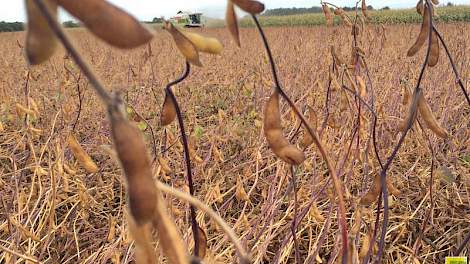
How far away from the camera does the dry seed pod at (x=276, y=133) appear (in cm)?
33

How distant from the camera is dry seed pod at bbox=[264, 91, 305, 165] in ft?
1.09

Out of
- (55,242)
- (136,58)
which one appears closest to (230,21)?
(55,242)

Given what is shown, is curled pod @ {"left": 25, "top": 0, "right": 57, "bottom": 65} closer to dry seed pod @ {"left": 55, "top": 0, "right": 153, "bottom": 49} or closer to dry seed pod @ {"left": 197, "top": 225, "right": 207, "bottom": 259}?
dry seed pod @ {"left": 55, "top": 0, "right": 153, "bottom": 49}

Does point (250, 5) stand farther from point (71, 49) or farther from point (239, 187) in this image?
point (239, 187)

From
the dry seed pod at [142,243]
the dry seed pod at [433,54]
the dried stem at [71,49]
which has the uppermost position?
the dried stem at [71,49]

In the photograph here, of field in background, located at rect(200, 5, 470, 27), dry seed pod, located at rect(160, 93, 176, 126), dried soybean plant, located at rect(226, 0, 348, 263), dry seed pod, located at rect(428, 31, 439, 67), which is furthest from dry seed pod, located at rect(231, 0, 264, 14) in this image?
field in background, located at rect(200, 5, 470, 27)

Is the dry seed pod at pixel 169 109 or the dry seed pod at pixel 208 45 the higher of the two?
the dry seed pod at pixel 208 45

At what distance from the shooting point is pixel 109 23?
0.16 metres

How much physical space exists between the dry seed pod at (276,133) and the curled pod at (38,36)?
0.18 metres

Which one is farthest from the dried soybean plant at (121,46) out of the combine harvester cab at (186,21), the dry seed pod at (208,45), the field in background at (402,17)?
the field in background at (402,17)

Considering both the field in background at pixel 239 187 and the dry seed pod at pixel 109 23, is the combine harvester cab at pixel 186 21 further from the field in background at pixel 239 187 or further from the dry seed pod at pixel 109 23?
the dry seed pod at pixel 109 23

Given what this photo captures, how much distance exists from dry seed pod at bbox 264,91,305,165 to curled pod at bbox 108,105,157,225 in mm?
173

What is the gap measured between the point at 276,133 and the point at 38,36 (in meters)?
0.20

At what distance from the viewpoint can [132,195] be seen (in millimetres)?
167
